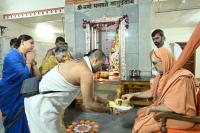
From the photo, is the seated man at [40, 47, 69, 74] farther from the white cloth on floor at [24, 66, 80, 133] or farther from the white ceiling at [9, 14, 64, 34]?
the white ceiling at [9, 14, 64, 34]

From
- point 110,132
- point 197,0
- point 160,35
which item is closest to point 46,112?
point 110,132

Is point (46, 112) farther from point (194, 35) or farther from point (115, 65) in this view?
point (115, 65)

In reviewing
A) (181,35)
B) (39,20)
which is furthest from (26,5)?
(181,35)

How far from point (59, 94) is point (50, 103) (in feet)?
0.39

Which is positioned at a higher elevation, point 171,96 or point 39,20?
point 39,20

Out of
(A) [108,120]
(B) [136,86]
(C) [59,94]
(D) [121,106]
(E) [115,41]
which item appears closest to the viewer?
(C) [59,94]

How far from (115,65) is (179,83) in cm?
290

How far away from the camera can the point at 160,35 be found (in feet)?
11.8

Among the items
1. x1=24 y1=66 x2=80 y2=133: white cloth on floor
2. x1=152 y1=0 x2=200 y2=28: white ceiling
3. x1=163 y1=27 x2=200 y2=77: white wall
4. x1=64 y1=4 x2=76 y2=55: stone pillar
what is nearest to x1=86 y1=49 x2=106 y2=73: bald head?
x1=24 y1=66 x2=80 y2=133: white cloth on floor

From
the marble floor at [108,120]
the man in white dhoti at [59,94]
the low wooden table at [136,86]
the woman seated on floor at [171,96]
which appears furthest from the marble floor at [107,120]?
the man in white dhoti at [59,94]

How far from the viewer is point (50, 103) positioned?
180 centimetres

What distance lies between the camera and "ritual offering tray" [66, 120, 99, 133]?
3.21m

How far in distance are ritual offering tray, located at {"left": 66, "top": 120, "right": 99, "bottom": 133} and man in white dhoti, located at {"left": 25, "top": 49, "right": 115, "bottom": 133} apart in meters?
1.38

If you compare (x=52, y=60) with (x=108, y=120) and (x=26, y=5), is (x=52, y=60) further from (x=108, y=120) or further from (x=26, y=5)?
(x=26, y=5)
